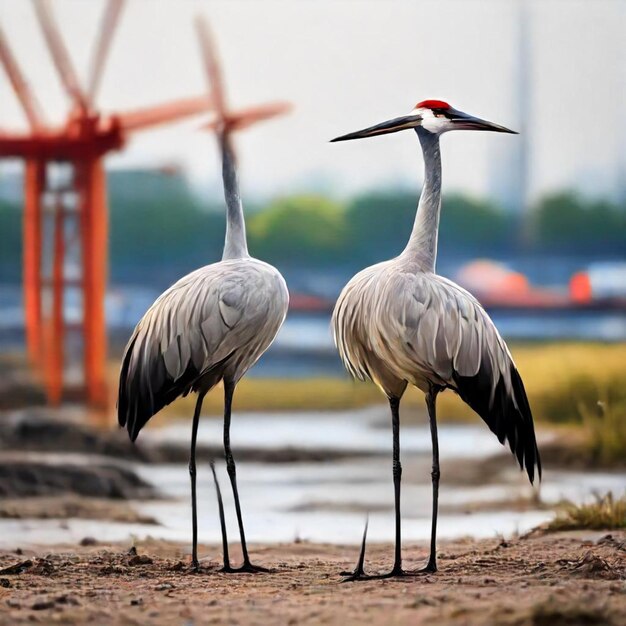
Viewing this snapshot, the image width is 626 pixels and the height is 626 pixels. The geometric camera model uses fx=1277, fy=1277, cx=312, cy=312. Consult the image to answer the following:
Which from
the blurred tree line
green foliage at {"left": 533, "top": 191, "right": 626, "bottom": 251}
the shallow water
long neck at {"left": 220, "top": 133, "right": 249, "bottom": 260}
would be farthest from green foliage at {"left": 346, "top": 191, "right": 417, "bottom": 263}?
long neck at {"left": 220, "top": 133, "right": 249, "bottom": 260}

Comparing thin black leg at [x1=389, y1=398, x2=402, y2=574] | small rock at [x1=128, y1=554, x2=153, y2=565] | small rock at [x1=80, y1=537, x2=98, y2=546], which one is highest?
thin black leg at [x1=389, y1=398, x2=402, y2=574]

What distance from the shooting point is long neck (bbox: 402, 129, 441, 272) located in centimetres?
428

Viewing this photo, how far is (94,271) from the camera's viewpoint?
383 inches

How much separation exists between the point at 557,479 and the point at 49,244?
14.2ft

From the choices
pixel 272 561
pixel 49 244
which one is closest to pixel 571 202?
pixel 49 244

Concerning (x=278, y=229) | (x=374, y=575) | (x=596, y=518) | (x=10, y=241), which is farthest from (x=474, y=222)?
(x=374, y=575)

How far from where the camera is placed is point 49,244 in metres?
9.76

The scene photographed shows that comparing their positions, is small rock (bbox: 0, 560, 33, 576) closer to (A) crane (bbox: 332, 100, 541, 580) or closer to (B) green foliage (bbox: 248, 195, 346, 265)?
(A) crane (bbox: 332, 100, 541, 580)

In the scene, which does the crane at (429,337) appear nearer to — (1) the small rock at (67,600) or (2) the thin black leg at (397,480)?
(2) the thin black leg at (397,480)

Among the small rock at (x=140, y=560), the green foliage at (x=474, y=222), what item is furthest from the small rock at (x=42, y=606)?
the green foliage at (x=474, y=222)

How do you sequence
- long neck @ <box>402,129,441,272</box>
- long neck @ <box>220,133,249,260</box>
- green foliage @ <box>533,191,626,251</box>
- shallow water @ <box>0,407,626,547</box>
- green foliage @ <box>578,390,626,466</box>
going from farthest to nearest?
green foliage @ <box>533,191,626,251</box>
green foliage @ <box>578,390,626,466</box>
shallow water @ <box>0,407,626,547</box>
long neck @ <box>220,133,249,260</box>
long neck @ <box>402,129,441,272</box>

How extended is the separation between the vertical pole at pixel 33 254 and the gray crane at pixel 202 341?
5512 millimetres

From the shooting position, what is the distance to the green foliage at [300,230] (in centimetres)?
991

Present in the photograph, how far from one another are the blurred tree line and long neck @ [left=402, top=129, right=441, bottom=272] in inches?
217
